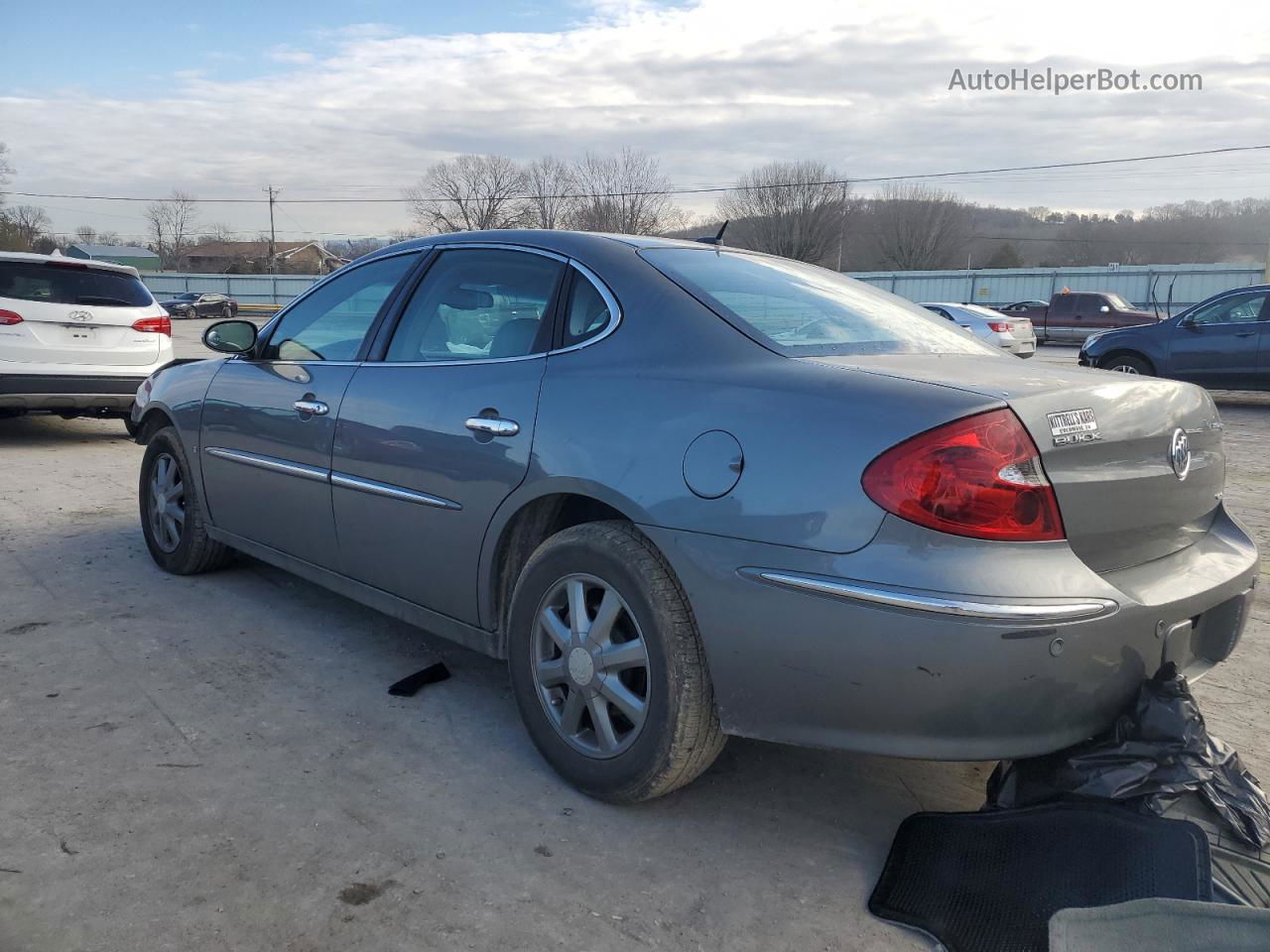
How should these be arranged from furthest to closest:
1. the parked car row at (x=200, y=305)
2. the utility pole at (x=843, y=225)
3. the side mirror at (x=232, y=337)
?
the utility pole at (x=843, y=225) → the parked car row at (x=200, y=305) → the side mirror at (x=232, y=337)

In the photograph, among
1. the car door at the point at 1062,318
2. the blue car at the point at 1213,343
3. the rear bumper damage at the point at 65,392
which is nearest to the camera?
the rear bumper damage at the point at 65,392

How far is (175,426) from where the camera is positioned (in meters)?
4.88

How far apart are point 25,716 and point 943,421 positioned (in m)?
3.02

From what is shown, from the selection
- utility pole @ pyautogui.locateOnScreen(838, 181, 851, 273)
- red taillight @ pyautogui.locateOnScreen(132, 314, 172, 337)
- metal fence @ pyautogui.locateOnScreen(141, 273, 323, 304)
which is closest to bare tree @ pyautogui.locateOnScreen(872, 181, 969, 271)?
utility pole @ pyautogui.locateOnScreen(838, 181, 851, 273)

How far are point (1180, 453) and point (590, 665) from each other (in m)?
1.67

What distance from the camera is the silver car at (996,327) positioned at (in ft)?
63.9

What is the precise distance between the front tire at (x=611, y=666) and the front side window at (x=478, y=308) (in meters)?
0.73

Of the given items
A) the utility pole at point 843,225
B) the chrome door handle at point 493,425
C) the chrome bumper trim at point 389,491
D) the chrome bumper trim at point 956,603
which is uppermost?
the utility pole at point 843,225

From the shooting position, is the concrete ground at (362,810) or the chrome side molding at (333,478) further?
the chrome side molding at (333,478)

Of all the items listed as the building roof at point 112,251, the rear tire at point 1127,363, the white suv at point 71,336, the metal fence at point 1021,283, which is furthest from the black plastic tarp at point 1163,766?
the building roof at point 112,251

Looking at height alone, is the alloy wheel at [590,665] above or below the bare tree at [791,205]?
below

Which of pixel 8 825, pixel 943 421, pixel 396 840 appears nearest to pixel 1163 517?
pixel 943 421

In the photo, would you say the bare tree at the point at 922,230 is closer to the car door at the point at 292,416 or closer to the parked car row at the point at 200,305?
the parked car row at the point at 200,305

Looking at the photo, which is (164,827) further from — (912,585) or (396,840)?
(912,585)
